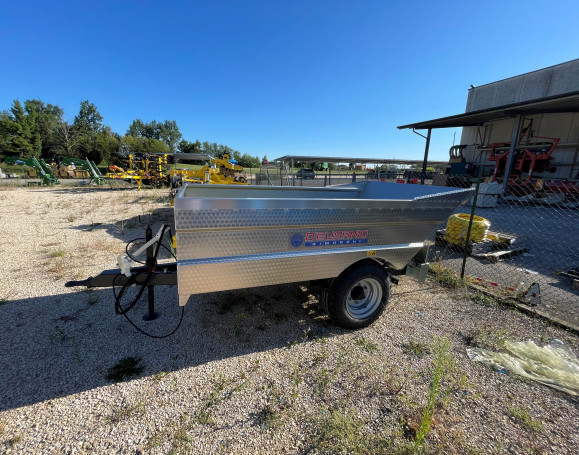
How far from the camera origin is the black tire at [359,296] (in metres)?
2.61

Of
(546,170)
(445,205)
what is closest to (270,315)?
(445,205)

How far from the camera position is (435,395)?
197 centimetres

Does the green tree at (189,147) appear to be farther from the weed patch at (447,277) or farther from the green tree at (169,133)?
the weed patch at (447,277)

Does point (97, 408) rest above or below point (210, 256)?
below

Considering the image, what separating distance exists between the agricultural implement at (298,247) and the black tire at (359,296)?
0.01 m

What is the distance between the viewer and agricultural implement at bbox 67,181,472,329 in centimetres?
194

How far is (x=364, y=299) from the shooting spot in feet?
9.70

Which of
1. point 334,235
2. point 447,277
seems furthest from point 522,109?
point 334,235

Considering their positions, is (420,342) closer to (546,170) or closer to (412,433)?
(412,433)

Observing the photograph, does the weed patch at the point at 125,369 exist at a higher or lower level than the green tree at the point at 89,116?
lower

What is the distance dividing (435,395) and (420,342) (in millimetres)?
741

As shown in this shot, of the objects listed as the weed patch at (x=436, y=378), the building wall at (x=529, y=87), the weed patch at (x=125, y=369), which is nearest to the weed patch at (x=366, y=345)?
the weed patch at (x=436, y=378)

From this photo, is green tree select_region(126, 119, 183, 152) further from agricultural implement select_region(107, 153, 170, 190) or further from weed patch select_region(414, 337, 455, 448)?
weed patch select_region(414, 337, 455, 448)

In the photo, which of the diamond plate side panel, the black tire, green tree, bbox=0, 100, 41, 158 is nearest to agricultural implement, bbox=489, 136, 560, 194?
the black tire
